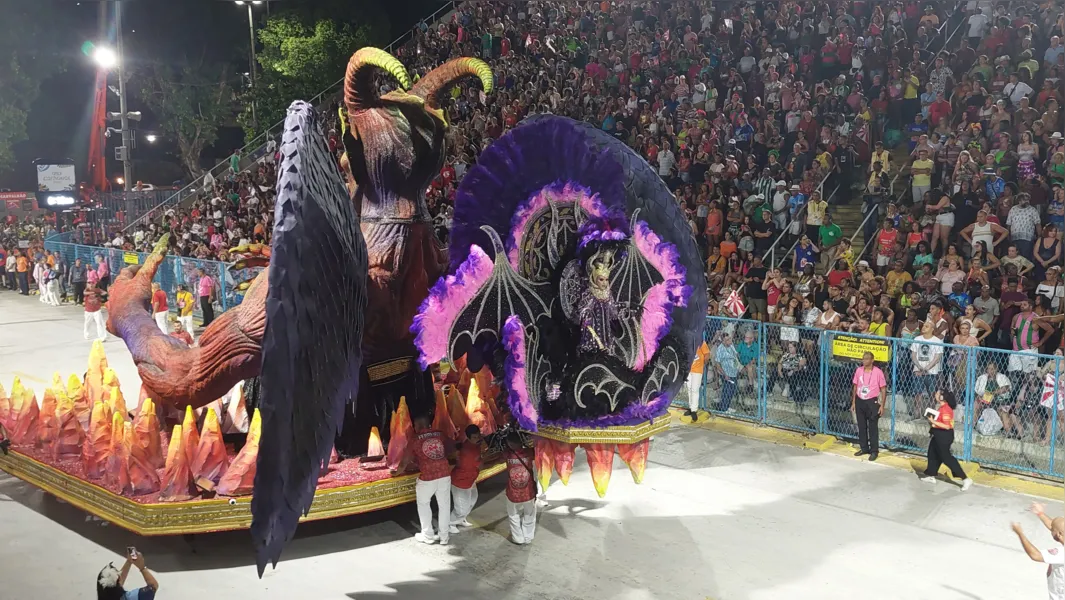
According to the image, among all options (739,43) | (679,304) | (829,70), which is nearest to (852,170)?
(829,70)

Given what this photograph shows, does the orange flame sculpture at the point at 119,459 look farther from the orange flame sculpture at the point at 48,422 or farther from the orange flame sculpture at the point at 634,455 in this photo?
the orange flame sculpture at the point at 634,455

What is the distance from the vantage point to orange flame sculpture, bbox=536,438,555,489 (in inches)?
270

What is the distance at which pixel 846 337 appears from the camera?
9.79 m

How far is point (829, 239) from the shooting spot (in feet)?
40.8

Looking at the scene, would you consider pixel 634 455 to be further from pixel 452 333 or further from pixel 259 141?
pixel 259 141

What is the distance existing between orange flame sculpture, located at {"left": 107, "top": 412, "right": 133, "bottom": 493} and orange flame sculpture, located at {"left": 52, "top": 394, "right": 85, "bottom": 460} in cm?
94

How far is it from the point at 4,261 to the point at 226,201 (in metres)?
8.32

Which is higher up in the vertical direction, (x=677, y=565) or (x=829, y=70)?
(x=829, y=70)

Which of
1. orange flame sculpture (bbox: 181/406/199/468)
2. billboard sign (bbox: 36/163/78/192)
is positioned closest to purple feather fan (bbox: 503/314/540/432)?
orange flame sculpture (bbox: 181/406/199/468)

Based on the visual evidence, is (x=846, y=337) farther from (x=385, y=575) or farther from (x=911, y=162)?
(x=385, y=575)

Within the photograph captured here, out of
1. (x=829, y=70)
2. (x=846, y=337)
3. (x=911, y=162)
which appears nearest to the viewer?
(x=846, y=337)

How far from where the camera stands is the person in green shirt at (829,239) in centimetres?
1242

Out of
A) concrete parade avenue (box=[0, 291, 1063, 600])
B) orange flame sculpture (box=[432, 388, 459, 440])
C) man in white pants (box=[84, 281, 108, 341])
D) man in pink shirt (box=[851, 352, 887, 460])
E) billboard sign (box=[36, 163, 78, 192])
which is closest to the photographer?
concrete parade avenue (box=[0, 291, 1063, 600])

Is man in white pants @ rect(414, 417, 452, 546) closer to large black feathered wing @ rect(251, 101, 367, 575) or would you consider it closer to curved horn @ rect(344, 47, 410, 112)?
large black feathered wing @ rect(251, 101, 367, 575)
